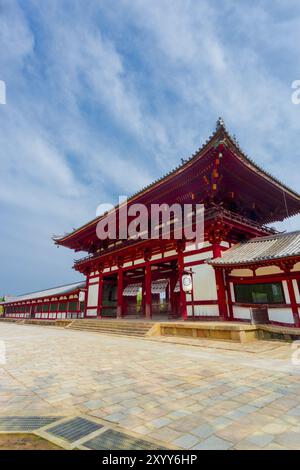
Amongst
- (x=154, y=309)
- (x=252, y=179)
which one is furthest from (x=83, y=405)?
(x=154, y=309)

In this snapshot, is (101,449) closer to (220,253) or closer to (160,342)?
(160,342)

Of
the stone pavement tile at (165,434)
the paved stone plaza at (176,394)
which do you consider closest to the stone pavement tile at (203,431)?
the paved stone plaza at (176,394)

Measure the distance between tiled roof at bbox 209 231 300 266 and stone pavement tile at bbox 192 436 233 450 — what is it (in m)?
6.97

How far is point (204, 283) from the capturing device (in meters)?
10.9

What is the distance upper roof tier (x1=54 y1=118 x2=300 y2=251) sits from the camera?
1008 centimetres

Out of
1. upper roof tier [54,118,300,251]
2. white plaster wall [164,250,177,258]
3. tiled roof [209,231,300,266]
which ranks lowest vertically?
tiled roof [209,231,300,266]

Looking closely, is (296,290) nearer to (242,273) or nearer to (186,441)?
(242,273)

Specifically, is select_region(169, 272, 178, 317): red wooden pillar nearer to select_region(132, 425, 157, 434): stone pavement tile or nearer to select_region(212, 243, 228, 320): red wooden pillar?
select_region(212, 243, 228, 320): red wooden pillar

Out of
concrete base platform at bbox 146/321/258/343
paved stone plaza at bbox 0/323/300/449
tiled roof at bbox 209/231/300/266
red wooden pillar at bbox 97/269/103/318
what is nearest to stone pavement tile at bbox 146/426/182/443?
paved stone plaza at bbox 0/323/300/449

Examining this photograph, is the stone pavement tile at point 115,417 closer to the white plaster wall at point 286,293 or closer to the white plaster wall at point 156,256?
the white plaster wall at point 286,293

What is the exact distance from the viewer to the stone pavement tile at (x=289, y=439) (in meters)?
2.07

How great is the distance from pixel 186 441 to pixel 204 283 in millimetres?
9055

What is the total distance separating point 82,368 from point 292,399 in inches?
155

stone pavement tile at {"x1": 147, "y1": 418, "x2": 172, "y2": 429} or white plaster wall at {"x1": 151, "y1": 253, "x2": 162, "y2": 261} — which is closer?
stone pavement tile at {"x1": 147, "y1": 418, "x2": 172, "y2": 429}
